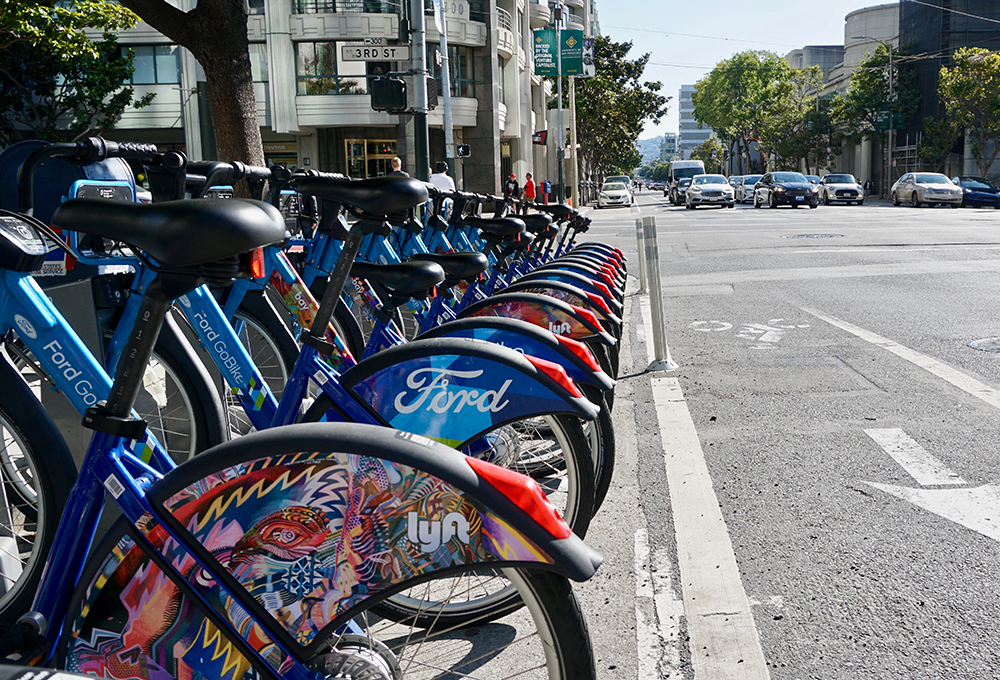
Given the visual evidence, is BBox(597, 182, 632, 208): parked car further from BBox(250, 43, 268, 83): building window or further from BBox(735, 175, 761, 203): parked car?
BBox(250, 43, 268, 83): building window

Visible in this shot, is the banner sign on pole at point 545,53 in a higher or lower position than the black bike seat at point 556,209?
higher

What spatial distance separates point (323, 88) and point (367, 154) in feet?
12.0

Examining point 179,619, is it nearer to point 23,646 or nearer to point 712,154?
point 23,646

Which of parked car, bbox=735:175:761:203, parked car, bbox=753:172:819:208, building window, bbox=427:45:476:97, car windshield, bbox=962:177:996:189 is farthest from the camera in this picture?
parked car, bbox=735:175:761:203

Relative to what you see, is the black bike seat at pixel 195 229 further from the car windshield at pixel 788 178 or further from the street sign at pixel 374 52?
the car windshield at pixel 788 178

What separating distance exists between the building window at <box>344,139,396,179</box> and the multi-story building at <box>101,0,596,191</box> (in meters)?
0.04

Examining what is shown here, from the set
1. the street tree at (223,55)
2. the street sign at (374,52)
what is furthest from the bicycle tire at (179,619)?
the street sign at (374,52)

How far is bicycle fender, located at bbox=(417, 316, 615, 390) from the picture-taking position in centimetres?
335

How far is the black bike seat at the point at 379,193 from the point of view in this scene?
9.82ft

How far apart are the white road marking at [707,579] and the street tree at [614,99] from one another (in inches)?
2218

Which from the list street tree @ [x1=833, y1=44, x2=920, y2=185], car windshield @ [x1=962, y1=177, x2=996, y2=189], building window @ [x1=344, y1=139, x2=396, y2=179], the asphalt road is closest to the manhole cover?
the asphalt road

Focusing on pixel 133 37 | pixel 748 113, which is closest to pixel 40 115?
pixel 133 37

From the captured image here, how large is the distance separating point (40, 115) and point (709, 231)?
25.5m

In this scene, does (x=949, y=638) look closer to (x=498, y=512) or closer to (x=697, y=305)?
(x=498, y=512)
